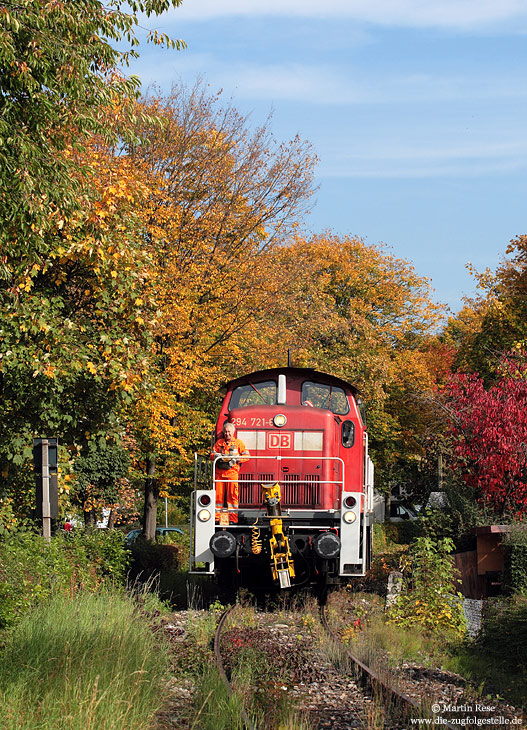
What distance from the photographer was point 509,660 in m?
9.43

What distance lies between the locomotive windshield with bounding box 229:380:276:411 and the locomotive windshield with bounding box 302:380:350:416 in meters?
0.56

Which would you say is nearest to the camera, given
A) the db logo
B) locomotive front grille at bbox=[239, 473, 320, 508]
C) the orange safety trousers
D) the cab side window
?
the orange safety trousers

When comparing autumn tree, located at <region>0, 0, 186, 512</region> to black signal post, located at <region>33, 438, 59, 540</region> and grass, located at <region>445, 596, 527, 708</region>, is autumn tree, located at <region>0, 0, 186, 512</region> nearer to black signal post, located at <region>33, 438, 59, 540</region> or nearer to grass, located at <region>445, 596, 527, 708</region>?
black signal post, located at <region>33, 438, 59, 540</region>

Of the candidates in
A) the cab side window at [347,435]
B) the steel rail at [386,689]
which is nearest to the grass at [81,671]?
the steel rail at [386,689]

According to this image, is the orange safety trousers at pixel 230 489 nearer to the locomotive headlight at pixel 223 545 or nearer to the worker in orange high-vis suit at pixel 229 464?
the worker in orange high-vis suit at pixel 229 464

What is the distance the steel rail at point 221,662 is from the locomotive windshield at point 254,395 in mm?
3417

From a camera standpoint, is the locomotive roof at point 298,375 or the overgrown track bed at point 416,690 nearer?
the overgrown track bed at point 416,690

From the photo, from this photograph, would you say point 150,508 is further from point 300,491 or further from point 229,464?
point 229,464

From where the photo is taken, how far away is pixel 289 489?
43.6ft

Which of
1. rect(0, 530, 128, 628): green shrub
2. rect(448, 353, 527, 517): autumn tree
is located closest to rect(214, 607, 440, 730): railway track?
rect(0, 530, 128, 628): green shrub

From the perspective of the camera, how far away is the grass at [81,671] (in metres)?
5.86

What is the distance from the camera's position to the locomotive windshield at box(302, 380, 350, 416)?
13.9m

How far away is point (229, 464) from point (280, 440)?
1.03 meters

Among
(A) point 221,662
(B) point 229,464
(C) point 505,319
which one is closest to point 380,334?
(C) point 505,319
